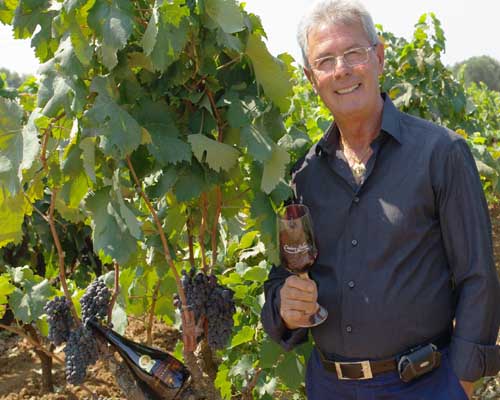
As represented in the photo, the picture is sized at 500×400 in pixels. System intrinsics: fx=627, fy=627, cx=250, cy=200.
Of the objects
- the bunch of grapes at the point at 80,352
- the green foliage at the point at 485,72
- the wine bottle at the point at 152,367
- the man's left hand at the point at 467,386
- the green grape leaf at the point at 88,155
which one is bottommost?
the green foliage at the point at 485,72

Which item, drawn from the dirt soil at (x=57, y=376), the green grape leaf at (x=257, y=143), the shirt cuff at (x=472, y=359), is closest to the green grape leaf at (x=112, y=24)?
the green grape leaf at (x=257, y=143)

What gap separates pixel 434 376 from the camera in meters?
1.93

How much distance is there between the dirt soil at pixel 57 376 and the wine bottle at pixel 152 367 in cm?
184

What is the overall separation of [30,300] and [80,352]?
953 millimetres

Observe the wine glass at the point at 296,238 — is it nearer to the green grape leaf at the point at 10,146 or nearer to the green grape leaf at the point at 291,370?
the green grape leaf at the point at 10,146

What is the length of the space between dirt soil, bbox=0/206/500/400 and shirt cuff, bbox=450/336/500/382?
2.23 metres

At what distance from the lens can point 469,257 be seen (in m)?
1.83

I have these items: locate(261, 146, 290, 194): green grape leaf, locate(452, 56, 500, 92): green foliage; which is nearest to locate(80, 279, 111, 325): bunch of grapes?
locate(261, 146, 290, 194): green grape leaf

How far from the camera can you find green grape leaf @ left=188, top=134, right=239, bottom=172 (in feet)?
5.73

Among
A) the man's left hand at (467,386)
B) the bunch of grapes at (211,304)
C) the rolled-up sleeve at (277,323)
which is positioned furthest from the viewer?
the rolled-up sleeve at (277,323)

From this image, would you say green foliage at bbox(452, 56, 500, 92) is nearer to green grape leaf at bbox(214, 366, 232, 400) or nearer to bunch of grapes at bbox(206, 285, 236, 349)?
green grape leaf at bbox(214, 366, 232, 400)

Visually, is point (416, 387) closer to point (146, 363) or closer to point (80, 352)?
point (146, 363)

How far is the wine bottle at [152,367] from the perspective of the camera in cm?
203

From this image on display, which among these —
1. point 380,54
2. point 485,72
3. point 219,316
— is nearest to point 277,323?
point 219,316
